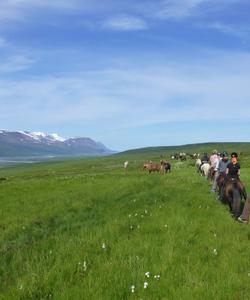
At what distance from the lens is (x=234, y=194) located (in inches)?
829

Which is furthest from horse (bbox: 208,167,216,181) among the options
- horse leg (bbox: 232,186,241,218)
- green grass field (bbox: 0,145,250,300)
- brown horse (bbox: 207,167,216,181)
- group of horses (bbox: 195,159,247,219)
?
horse leg (bbox: 232,186,241,218)

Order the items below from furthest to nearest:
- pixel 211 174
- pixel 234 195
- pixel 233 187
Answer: pixel 211 174 < pixel 233 187 < pixel 234 195

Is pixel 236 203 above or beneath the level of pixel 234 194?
beneath

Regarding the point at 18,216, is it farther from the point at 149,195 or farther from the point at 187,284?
the point at 187,284

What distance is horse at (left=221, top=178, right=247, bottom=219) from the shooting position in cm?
2042

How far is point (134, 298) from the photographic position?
9086mm

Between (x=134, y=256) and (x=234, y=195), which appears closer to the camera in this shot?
(x=134, y=256)

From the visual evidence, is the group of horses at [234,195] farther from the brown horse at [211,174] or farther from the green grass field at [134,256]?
the brown horse at [211,174]

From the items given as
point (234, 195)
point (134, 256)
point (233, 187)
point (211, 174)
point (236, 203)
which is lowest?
point (134, 256)

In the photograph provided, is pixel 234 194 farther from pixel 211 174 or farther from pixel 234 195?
pixel 211 174

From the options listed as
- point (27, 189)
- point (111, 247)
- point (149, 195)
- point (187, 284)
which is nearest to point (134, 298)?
point (187, 284)

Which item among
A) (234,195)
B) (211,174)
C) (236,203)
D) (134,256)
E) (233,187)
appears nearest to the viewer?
(134,256)

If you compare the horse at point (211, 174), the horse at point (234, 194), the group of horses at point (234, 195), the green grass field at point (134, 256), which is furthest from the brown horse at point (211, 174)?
the green grass field at point (134, 256)

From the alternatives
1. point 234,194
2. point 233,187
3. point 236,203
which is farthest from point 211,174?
point 236,203
